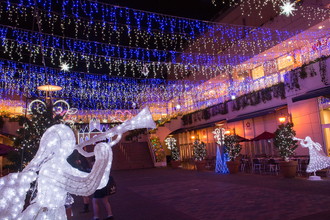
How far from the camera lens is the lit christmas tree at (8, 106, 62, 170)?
7652mm

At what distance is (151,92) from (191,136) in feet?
19.1

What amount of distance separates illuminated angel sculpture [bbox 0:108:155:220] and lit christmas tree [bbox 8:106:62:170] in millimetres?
4717

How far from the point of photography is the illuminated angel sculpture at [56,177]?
2.99 m

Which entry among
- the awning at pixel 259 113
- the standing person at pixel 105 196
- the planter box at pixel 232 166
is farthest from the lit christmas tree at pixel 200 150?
the standing person at pixel 105 196

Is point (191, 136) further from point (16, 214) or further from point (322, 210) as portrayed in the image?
point (16, 214)

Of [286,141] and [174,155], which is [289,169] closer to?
[286,141]

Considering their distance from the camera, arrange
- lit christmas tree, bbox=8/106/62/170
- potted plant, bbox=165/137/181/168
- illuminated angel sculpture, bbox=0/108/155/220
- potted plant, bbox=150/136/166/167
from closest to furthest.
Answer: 1. illuminated angel sculpture, bbox=0/108/155/220
2. lit christmas tree, bbox=8/106/62/170
3. potted plant, bbox=165/137/181/168
4. potted plant, bbox=150/136/166/167

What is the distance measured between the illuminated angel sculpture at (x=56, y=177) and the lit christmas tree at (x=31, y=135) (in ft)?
15.5

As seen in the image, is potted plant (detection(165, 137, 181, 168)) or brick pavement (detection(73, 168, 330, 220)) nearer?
brick pavement (detection(73, 168, 330, 220))

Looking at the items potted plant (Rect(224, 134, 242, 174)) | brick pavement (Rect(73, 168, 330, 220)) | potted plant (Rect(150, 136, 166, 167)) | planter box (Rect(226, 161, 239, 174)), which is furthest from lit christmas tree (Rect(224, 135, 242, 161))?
potted plant (Rect(150, 136, 166, 167))

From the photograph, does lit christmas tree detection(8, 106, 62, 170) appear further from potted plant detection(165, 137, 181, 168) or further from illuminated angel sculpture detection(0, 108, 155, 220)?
potted plant detection(165, 137, 181, 168)

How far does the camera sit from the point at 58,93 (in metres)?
25.6

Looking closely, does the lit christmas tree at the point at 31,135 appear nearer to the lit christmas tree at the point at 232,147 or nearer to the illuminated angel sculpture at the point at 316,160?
the illuminated angel sculpture at the point at 316,160

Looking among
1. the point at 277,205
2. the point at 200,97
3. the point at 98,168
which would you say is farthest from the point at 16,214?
the point at 200,97
